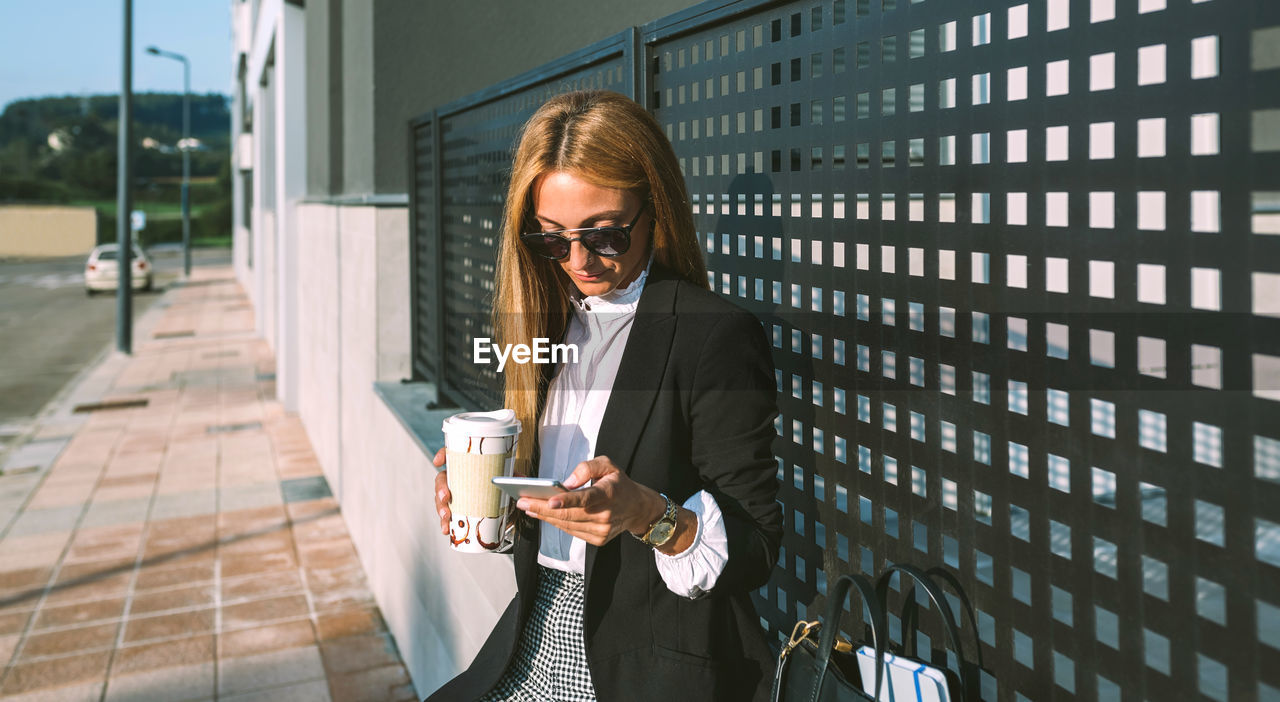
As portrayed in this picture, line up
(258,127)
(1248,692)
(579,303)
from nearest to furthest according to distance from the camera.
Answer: (1248,692) < (579,303) < (258,127)

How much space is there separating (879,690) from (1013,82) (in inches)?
30.4

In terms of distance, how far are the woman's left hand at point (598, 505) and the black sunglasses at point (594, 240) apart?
418 millimetres

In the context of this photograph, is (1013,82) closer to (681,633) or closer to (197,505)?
(681,633)

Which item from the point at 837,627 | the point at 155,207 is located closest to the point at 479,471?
the point at 837,627

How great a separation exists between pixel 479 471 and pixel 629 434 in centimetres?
24

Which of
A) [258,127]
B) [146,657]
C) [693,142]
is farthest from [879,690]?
[258,127]

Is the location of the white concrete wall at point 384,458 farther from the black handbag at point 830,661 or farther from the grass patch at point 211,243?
the grass patch at point 211,243

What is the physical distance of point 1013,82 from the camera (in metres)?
1.32

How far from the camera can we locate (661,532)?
1486 mm

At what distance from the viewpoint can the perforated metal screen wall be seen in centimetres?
105

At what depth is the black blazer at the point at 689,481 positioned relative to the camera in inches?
61.3

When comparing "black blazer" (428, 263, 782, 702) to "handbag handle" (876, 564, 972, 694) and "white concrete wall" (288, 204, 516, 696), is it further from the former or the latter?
"white concrete wall" (288, 204, 516, 696)

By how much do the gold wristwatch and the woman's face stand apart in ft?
1.42

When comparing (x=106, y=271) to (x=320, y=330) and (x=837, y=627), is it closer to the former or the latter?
(x=320, y=330)
